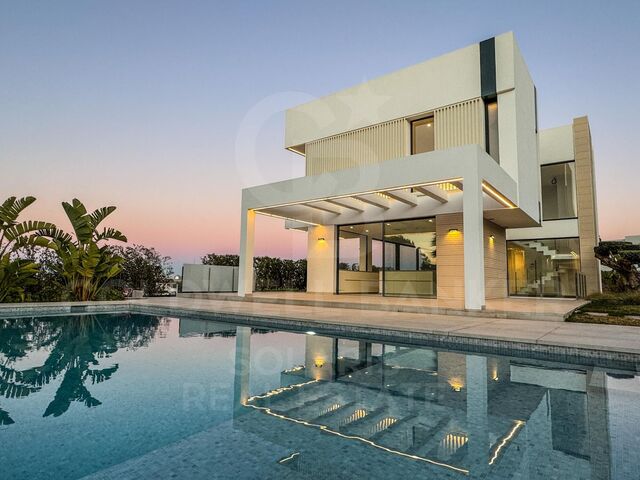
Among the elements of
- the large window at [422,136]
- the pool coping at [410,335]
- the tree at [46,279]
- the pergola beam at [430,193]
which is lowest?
the pool coping at [410,335]

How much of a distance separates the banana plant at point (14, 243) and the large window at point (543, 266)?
17517 millimetres

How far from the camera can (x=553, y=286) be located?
15875 millimetres

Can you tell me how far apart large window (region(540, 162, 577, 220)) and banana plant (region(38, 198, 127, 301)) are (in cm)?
1736

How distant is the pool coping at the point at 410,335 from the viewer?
4.90m

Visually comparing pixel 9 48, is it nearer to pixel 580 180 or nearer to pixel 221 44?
pixel 221 44

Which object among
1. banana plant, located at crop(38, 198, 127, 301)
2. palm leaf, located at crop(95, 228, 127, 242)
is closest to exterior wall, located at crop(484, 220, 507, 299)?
palm leaf, located at crop(95, 228, 127, 242)

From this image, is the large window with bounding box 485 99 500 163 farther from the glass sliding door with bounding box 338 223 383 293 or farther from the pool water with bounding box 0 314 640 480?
the pool water with bounding box 0 314 640 480

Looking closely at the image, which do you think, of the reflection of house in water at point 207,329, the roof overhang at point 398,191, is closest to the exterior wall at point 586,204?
the roof overhang at point 398,191

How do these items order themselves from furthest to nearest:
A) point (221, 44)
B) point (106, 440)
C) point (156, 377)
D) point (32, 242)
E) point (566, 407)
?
1. point (221, 44)
2. point (32, 242)
3. point (156, 377)
4. point (566, 407)
5. point (106, 440)

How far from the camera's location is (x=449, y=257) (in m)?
12.6

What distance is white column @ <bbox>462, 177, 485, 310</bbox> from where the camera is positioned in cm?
827

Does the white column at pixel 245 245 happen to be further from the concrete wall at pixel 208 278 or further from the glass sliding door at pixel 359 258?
the concrete wall at pixel 208 278

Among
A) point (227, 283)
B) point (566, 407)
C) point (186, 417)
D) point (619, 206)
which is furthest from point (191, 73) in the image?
point (619, 206)

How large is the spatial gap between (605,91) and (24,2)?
22.4m
